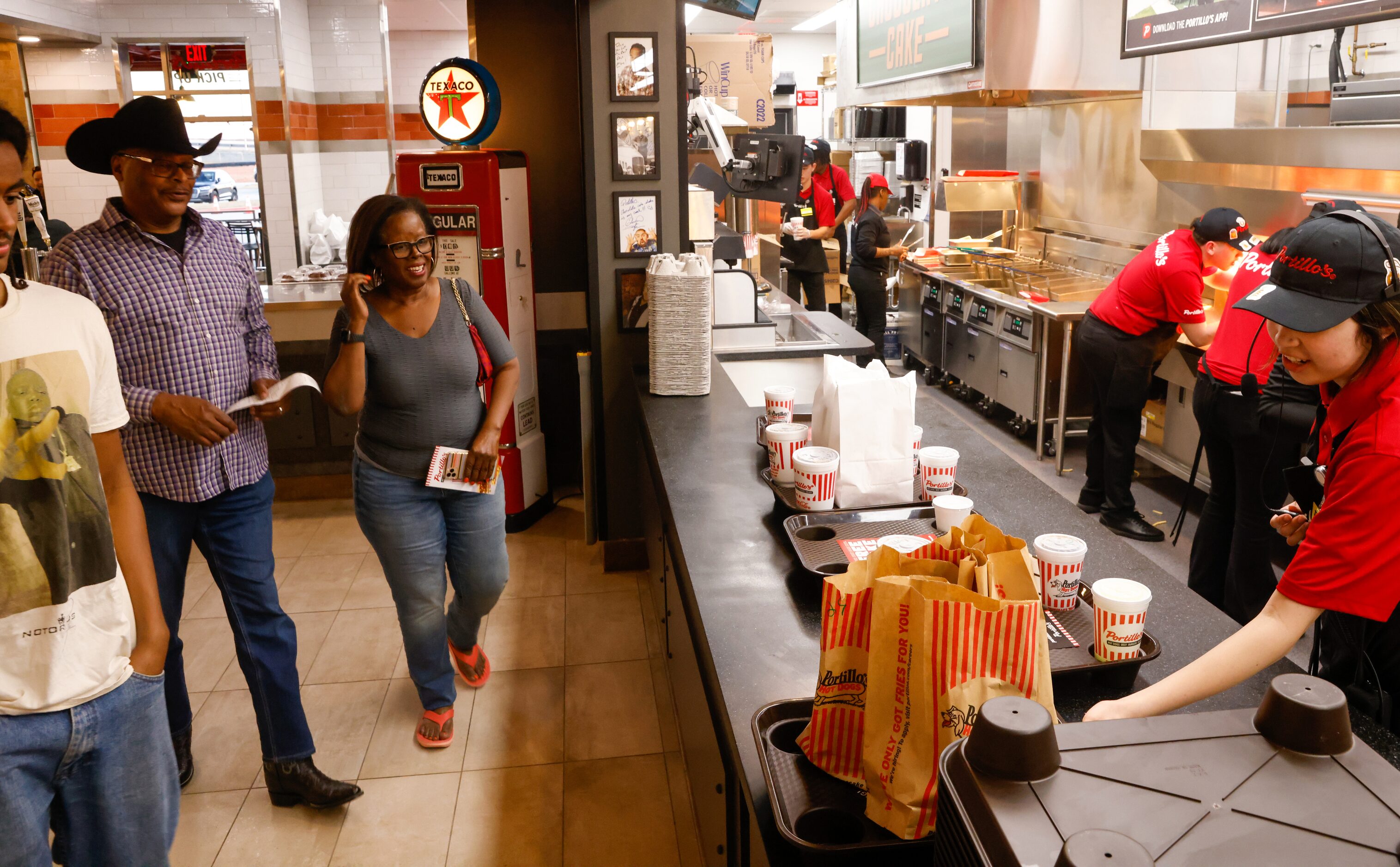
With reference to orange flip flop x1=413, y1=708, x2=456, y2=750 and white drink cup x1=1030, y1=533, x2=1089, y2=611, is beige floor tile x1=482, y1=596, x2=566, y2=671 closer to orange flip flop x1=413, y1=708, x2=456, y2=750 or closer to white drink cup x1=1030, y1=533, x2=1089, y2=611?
orange flip flop x1=413, y1=708, x2=456, y2=750

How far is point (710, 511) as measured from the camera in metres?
2.32

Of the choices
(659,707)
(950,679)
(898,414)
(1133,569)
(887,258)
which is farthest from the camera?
(887,258)

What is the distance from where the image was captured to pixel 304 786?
2.68 metres

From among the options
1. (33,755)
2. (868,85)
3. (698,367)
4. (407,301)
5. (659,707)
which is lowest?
(659,707)

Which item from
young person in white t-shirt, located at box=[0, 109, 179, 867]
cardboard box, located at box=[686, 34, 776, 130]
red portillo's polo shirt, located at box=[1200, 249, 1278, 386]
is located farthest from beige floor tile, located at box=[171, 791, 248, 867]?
cardboard box, located at box=[686, 34, 776, 130]

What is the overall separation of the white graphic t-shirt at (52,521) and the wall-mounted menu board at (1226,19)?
3.13m

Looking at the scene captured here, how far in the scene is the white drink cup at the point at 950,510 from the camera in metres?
1.85

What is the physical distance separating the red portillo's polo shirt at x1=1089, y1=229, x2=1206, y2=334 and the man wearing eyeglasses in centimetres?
378

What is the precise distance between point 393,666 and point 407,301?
152 centimetres

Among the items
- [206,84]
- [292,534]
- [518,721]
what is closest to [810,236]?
[292,534]

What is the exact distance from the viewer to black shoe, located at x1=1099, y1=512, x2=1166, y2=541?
4.64 meters

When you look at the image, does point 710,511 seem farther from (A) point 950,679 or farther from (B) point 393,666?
(B) point 393,666

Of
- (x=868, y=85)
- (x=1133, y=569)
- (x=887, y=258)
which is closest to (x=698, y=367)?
(x=1133, y=569)

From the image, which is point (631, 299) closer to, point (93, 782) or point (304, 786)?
point (304, 786)
